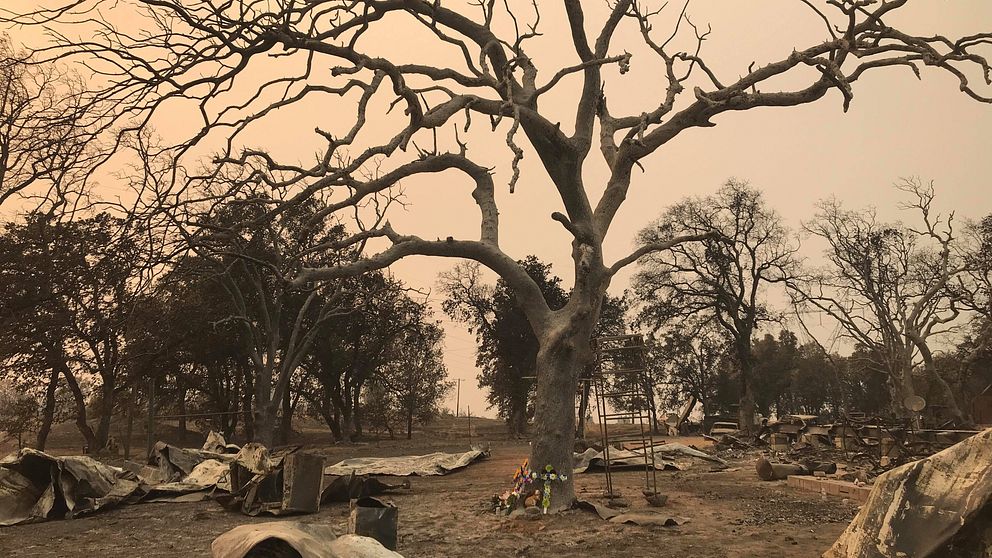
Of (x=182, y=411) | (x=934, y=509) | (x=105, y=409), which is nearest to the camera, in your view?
(x=934, y=509)

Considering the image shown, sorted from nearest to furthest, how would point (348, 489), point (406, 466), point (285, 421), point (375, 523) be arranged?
1. point (375, 523)
2. point (348, 489)
3. point (406, 466)
4. point (285, 421)

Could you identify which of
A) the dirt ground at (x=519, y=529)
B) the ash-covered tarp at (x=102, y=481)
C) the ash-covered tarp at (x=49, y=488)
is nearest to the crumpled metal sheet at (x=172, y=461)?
the ash-covered tarp at (x=102, y=481)

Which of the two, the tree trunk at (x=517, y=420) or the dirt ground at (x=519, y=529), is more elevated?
the tree trunk at (x=517, y=420)

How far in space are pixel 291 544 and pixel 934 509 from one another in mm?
4107

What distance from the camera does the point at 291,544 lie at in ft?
11.3

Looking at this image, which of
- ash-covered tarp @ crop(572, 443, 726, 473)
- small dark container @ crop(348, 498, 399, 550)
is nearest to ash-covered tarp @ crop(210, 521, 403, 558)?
small dark container @ crop(348, 498, 399, 550)

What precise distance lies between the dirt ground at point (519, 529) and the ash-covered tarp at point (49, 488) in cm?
32

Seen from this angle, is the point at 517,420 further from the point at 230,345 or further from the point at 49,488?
the point at 49,488

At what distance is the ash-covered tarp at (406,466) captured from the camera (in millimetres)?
17016

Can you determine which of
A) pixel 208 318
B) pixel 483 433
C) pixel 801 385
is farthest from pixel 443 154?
pixel 801 385

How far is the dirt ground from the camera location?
7.43 m

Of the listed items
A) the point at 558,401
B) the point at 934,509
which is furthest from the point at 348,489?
the point at 934,509

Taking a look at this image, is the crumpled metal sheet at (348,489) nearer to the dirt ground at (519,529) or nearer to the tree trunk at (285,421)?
the dirt ground at (519,529)

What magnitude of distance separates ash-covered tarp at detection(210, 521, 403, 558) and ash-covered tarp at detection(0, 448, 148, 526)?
27.5 ft
